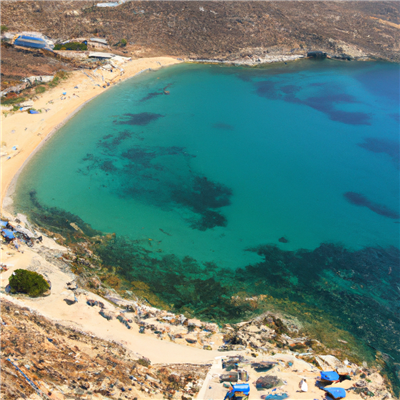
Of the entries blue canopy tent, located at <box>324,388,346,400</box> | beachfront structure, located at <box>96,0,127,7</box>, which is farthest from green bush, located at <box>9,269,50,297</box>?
beachfront structure, located at <box>96,0,127,7</box>

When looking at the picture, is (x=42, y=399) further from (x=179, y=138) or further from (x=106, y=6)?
(x=106, y=6)

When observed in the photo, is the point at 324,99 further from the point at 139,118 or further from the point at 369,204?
the point at 139,118

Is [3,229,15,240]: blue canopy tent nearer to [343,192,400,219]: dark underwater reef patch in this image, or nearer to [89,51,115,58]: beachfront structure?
[343,192,400,219]: dark underwater reef patch

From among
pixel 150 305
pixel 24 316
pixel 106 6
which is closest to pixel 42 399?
pixel 24 316

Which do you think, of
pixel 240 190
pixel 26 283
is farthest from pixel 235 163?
pixel 26 283

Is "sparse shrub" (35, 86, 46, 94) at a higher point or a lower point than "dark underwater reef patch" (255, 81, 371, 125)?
lower

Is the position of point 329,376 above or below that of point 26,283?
above
